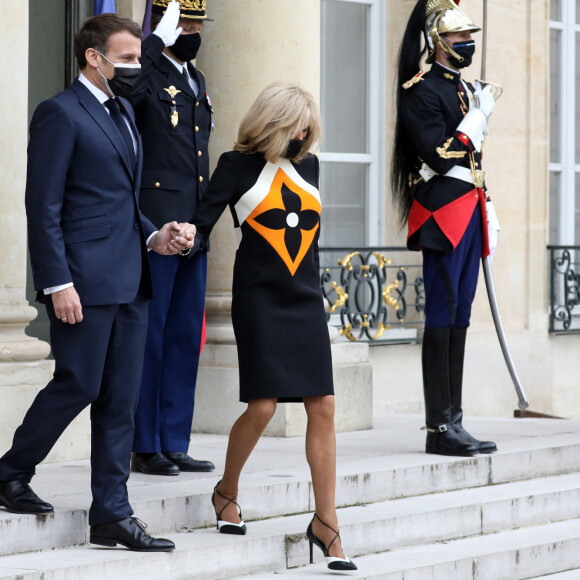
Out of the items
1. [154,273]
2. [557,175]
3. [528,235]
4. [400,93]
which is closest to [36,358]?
[154,273]

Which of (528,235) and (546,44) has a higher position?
(546,44)

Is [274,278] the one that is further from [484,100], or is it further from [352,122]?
[352,122]

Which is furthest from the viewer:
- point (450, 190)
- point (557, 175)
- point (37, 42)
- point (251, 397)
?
point (557, 175)

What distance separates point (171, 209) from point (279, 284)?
1173 millimetres

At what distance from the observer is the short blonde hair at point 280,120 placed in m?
4.88

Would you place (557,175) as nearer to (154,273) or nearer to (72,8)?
(72,8)

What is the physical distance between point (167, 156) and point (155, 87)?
0.30m

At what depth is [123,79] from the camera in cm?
472

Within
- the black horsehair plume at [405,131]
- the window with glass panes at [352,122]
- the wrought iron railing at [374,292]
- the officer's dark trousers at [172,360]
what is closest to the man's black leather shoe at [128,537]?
the officer's dark trousers at [172,360]

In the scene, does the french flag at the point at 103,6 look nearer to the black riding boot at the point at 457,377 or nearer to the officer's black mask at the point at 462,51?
the officer's black mask at the point at 462,51

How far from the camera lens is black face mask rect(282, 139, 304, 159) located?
4.93 m

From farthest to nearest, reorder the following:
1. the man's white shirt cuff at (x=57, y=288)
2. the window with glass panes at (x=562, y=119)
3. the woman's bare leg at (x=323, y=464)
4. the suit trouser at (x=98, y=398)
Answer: the window with glass panes at (x=562, y=119) → the woman's bare leg at (x=323, y=464) → the suit trouser at (x=98, y=398) → the man's white shirt cuff at (x=57, y=288)

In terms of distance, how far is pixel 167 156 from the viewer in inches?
235

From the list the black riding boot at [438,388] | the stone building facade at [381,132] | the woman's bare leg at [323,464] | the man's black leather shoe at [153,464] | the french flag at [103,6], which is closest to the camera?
the woman's bare leg at [323,464]
